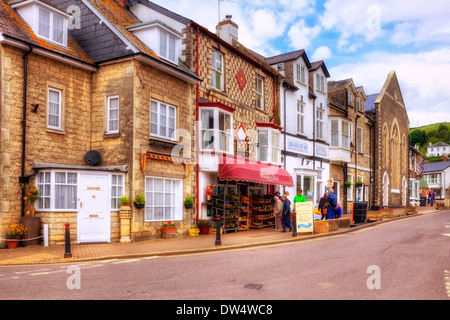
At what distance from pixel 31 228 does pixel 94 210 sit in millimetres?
2083

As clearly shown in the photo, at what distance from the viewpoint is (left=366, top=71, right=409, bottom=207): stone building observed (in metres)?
37.5

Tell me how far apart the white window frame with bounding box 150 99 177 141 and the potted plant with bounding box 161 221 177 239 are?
11.1 feet

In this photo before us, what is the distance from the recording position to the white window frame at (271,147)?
22.5m

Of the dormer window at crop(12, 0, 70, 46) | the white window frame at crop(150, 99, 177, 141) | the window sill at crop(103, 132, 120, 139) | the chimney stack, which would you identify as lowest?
the window sill at crop(103, 132, 120, 139)

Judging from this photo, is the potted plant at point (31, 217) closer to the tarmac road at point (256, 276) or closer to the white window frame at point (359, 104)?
the tarmac road at point (256, 276)

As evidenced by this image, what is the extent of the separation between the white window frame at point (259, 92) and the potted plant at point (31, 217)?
501 inches

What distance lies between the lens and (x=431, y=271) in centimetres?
907

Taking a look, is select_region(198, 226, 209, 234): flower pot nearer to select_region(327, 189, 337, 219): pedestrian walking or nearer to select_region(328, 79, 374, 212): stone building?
select_region(327, 189, 337, 219): pedestrian walking

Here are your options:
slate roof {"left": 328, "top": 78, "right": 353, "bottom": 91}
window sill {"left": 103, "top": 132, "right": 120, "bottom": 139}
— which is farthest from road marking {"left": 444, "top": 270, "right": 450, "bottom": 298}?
slate roof {"left": 328, "top": 78, "right": 353, "bottom": 91}

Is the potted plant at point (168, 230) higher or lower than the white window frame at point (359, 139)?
lower

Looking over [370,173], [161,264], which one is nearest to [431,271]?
[161,264]

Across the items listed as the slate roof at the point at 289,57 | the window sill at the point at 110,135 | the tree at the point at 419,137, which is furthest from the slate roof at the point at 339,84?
the tree at the point at 419,137
